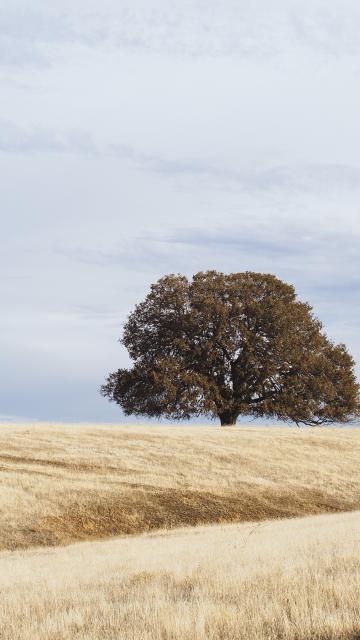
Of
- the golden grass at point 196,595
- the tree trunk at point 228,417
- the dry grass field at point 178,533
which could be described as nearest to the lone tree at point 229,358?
the tree trunk at point 228,417

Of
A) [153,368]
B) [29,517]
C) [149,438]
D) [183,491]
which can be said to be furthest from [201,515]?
[153,368]

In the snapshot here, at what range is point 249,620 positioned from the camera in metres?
8.41

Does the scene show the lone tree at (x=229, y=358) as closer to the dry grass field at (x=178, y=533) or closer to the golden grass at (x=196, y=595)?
the dry grass field at (x=178, y=533)

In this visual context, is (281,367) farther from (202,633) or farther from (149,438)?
(202,633)

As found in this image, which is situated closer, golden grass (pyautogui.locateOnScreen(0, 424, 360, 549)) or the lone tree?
golden grass (pyautogui.locateOnScreen(0, 424, 360, 549))

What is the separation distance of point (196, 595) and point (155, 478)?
2518 cm

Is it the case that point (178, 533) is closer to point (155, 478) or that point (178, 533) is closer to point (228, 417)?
point (155, 478)

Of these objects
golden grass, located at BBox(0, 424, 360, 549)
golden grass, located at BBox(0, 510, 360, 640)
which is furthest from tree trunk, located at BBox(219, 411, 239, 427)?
golden grass, located at BBox(0, 510, 360, 640)

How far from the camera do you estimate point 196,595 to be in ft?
33.6

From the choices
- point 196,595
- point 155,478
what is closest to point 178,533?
point 155,478

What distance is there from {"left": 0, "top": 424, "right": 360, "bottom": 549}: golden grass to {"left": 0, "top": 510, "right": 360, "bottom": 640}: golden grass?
11.2m

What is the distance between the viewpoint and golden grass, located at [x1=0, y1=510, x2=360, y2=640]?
8.27 meters

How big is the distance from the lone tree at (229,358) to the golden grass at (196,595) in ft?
127

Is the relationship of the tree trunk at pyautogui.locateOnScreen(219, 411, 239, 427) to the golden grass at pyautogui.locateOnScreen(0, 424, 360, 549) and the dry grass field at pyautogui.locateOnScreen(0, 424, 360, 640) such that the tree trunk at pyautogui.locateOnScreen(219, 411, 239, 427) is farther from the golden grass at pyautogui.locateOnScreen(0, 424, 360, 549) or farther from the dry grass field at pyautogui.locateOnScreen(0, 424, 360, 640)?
the golden grass at pyautogui.locateOnScreen(0, 424, 360, 549)
